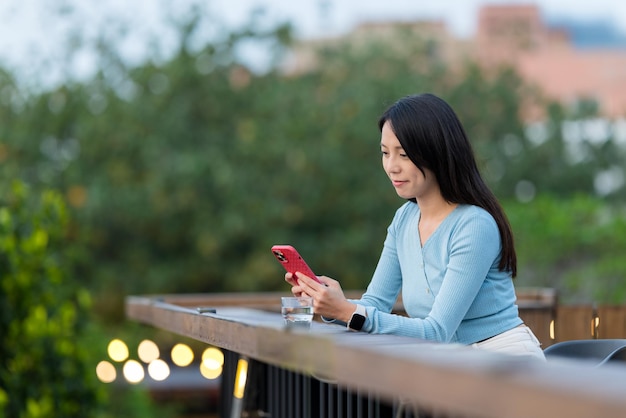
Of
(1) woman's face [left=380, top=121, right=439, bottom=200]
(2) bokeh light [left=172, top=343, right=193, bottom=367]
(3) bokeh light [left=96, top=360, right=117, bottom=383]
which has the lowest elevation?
(3) bokeh light [left=96, top=360, right=117, bottom=383]

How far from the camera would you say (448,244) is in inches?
107

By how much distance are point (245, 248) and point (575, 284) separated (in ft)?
21.6

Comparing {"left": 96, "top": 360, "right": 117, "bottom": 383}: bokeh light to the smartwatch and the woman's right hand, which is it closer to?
the woman's right hand

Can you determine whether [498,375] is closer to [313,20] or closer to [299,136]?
[299,136]

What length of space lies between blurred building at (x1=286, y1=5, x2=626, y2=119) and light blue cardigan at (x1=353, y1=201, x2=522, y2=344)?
14.5 meters

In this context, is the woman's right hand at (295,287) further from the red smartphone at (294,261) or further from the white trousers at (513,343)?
the white trousers at (513,343)

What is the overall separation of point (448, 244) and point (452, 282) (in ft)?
0.48

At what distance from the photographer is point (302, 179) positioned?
49.8ft

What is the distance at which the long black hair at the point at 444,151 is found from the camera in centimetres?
271

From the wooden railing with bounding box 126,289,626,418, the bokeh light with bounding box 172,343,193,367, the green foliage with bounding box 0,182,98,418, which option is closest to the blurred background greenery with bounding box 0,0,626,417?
the bokeh light with bounding box 172,343,193,367

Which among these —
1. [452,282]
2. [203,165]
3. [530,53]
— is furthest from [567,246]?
[530,53]

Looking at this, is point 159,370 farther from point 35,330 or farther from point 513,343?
point 513,343

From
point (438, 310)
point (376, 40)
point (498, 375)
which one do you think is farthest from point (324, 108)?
point (498, 375)

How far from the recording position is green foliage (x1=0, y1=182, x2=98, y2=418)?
537 centimetres
